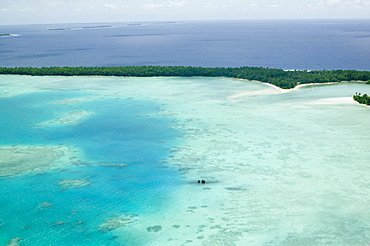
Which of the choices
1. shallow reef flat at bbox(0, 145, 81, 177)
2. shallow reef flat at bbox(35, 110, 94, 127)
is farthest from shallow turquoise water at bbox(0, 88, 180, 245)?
shallow reef flat at bbox(0, 145, 81, 177)

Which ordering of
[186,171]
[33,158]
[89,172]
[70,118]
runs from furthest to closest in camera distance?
1. [70,118]
2. [33,158]
3. [186,171]
4. [89,172]

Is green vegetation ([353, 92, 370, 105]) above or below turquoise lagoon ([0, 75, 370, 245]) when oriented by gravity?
above

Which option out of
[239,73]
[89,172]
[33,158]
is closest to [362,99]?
[239,73]

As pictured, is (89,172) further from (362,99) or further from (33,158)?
(362,99)

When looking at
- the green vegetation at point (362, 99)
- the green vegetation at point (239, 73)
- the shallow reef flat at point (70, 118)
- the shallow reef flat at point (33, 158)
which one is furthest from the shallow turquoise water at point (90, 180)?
the green vegetation at point (239, 73)

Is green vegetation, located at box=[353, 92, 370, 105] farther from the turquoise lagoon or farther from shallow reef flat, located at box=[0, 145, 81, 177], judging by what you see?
shallow reef flat, located at box=[0, 145, 81, 177]
